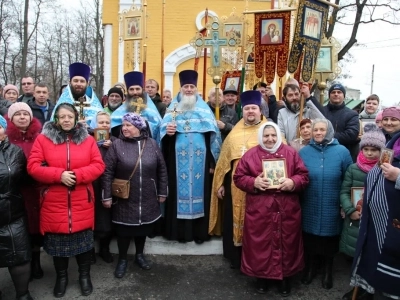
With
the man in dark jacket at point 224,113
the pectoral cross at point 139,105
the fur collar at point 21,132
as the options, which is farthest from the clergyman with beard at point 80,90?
the man in dark jacket at point 224,113

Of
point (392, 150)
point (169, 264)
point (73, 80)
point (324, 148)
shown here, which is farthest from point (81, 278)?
point (392, 150)

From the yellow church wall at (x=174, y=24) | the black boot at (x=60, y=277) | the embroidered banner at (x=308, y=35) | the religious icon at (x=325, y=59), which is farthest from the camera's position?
the yellow church wall at (x=174, y=24)

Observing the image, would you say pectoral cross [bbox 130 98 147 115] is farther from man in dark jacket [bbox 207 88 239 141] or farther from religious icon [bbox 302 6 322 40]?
religious icon [bbox 302 6 322 40]

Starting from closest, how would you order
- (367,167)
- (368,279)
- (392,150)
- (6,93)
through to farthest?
(392,150) → (368,279) → (367,167) → (6,93)

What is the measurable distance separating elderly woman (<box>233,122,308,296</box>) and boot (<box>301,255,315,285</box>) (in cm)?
30

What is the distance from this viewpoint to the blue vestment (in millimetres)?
4531

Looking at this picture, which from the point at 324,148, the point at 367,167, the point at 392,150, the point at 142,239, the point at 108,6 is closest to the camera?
the point at 392,150

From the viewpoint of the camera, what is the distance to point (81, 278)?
369cm

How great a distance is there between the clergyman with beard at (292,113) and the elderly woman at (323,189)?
2.51 feet

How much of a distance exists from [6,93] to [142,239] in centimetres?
309

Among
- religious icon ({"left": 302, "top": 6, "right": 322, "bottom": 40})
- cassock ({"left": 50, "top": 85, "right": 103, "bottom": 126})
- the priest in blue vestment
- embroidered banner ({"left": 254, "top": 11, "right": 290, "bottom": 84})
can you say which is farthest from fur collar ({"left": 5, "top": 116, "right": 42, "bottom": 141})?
religious icon ({"left": 302, "top": 6, "right": 322, "bottom": 40})

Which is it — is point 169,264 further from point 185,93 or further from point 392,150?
point 392,150

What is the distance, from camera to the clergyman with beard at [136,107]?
470 centimetres

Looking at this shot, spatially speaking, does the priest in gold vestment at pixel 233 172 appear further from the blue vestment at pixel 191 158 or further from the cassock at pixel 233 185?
the blue vestment at pixel 191 158
